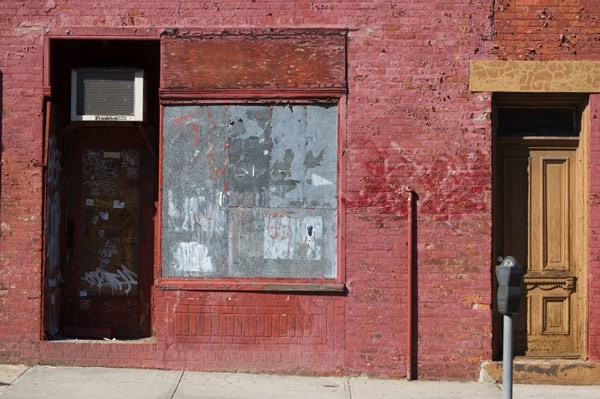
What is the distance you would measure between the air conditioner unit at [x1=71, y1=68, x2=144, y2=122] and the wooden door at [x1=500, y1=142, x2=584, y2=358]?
4232 millimetres

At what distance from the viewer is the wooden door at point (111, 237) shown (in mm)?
8734

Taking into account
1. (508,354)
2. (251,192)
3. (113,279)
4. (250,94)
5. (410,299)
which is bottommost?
(508,354)

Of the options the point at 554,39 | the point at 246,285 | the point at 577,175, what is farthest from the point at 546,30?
the point at 246,285

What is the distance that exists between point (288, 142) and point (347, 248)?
4.38 feet

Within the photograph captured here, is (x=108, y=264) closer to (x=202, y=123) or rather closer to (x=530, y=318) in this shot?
(x=202, y=123)

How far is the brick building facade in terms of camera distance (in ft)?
26.1

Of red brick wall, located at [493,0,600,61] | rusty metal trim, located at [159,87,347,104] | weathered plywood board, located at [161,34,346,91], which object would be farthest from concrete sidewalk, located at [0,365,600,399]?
red brick wall, located at [493,0,600,61]

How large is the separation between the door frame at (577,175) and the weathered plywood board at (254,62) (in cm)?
190

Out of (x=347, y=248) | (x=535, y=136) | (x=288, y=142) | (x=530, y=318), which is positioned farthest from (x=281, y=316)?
(x=535, y=136)

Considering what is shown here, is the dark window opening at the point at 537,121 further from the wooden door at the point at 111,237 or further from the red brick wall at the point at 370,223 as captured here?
the wooden door at the point at 111,237

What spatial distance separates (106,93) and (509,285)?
4968 mm

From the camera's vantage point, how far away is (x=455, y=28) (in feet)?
26.3

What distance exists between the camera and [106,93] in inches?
325

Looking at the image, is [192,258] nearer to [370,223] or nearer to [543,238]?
[370,223]
